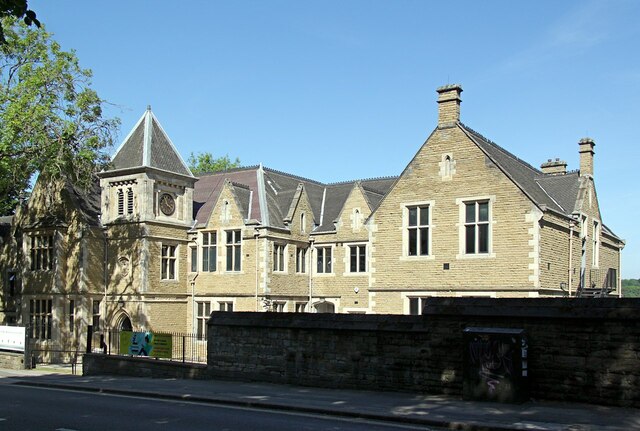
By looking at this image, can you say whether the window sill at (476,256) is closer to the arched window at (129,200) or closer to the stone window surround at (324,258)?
the stone window surround at (324,258)

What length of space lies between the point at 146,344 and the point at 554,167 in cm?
2401

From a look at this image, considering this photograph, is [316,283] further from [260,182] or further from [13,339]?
[13,339]

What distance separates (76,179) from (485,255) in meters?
21.3

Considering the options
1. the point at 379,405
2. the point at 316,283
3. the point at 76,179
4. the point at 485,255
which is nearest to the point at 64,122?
the point at 76,179

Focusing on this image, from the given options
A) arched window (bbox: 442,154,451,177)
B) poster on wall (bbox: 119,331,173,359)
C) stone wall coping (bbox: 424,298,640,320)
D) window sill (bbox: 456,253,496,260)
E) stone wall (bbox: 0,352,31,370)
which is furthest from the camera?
stone wall (bbox: 0,352,31,370)

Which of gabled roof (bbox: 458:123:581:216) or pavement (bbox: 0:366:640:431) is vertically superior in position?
gabled roof (bbox: 458:123:581:216)

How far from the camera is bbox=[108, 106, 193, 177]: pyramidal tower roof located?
3812 centimetres

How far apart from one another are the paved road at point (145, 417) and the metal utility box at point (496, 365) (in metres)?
2.91

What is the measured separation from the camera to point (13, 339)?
3056 cm

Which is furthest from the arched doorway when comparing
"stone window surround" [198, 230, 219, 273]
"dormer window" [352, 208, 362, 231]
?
"dormer window" [352, 208, 362, 231]

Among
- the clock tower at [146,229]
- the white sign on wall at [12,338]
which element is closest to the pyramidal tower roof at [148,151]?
the clock tower at [146,229]

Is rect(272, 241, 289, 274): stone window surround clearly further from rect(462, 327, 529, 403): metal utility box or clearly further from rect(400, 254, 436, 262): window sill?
rect(462, 327, 529, 403): metal utility box

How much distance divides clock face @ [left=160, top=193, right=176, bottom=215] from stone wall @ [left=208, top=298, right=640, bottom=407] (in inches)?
759

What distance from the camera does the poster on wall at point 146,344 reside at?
2450cm
